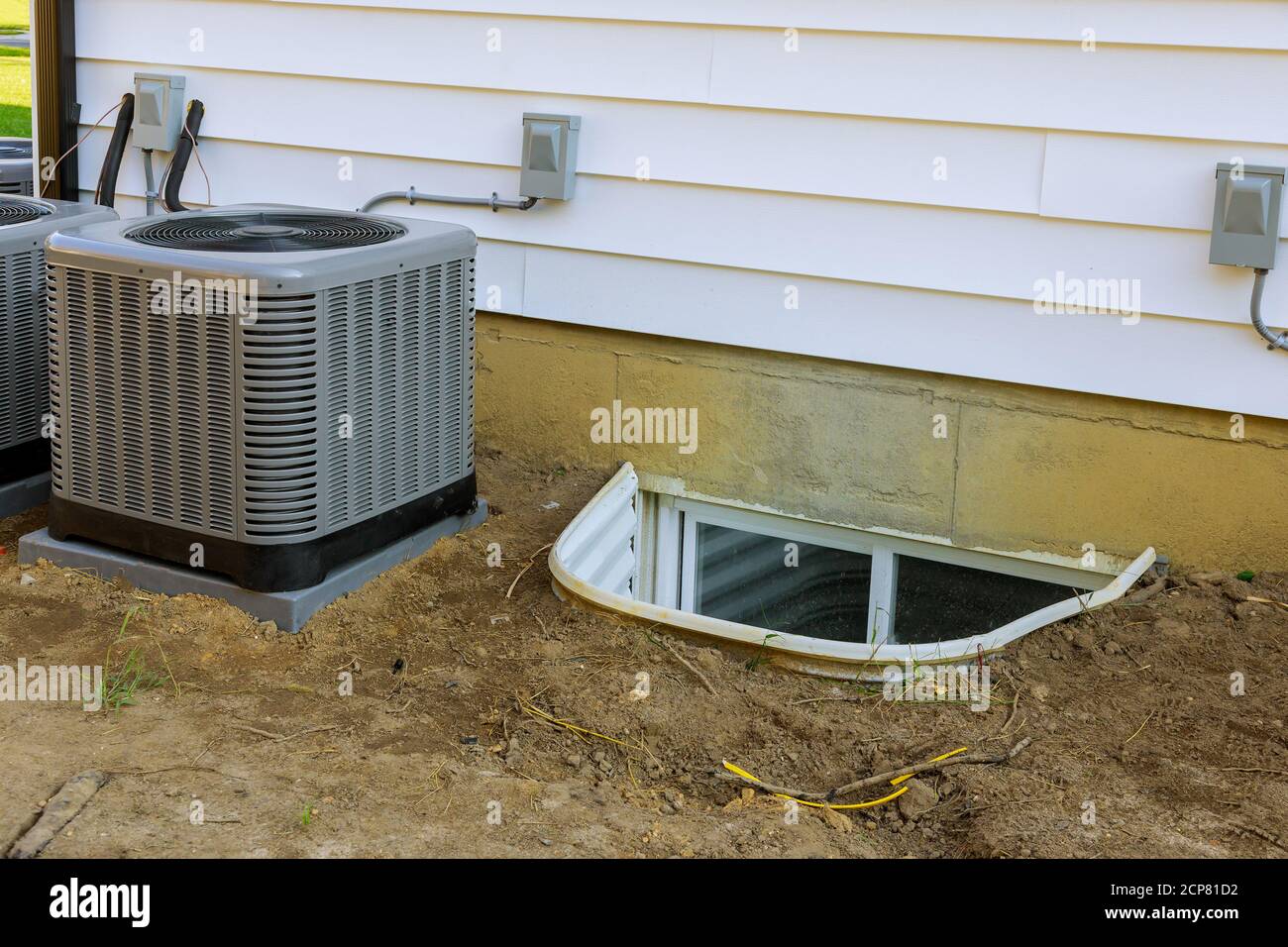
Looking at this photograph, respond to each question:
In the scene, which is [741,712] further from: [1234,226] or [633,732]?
[1234,226]

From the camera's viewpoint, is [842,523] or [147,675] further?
[842,523]

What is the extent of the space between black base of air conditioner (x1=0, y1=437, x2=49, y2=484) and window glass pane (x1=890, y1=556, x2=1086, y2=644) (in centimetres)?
281

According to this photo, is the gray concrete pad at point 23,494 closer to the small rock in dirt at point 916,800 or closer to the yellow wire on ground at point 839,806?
the yellow wire on ground at point 839,806

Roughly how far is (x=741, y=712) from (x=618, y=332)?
169cm

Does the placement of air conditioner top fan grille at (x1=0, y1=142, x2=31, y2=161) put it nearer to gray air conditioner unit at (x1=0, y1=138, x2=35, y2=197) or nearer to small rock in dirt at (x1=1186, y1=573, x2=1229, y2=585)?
gray air conditioner unit at (x1=0, y1=138, x2=35, y2=197)

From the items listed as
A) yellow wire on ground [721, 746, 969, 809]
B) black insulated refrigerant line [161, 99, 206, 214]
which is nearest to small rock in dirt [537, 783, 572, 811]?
yellow wire on ground [721, 746, 969, 809]

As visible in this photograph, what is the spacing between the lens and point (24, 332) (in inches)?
161

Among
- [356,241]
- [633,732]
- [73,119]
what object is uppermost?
[73,119]

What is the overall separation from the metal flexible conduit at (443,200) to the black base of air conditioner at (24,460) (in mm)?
1311

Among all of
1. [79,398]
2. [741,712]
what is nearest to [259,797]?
[741,712]

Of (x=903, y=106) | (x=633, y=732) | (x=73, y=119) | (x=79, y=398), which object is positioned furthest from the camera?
(x=73, y=119)

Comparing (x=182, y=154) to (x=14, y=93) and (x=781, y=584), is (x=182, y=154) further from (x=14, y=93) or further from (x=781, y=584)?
(x=14, y=93)

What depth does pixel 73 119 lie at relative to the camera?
5273 millimetres

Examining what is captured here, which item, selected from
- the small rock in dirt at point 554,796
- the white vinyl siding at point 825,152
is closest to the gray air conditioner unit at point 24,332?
the white vinyl siding at point 825,152
